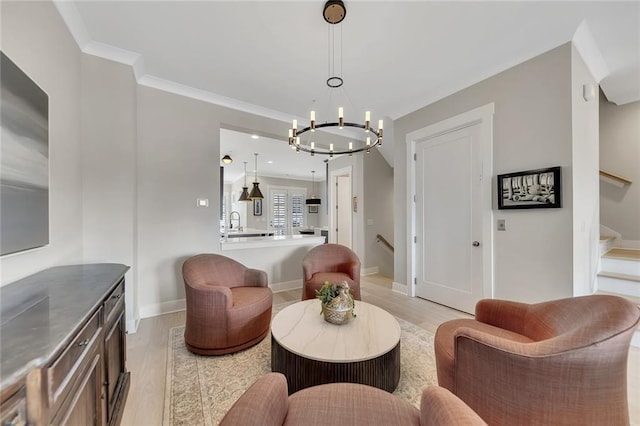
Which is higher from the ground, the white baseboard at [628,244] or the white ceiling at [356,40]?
the white ceiling at [356,40]

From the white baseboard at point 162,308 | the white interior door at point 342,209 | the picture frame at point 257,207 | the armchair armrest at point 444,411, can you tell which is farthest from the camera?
the picture frame at point 257,207

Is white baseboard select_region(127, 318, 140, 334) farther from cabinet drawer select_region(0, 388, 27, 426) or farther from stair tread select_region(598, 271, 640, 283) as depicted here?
stair tread select_region(598, 271, 640, 283)

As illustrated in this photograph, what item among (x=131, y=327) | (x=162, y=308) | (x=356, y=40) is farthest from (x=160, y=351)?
(x=356, y=40)

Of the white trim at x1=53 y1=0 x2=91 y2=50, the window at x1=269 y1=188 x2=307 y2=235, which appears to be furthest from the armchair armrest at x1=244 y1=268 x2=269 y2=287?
the window at x1=269 y1=188 x2=307 y2=235

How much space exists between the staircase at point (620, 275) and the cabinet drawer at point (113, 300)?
4.55 meters

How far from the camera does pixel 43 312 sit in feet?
3.37

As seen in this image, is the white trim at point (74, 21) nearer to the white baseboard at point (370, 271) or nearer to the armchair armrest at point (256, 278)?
the armchair armrest at point (256, 278)

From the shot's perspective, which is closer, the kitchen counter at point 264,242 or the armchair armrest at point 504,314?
the armchair armrest at point 504,314

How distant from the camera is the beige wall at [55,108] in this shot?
1.46 meters

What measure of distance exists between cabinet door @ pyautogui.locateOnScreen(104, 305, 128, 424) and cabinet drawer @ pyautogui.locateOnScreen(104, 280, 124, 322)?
0.10 meters

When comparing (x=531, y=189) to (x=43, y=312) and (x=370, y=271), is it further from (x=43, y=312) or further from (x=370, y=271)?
(x=43, y=312)

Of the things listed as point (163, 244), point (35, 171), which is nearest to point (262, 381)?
point (35, 171)

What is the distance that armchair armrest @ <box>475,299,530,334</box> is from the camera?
1.76 m

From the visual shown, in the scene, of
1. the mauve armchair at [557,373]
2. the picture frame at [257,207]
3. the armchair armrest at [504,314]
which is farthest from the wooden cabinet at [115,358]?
the picture frame at [257,207]
